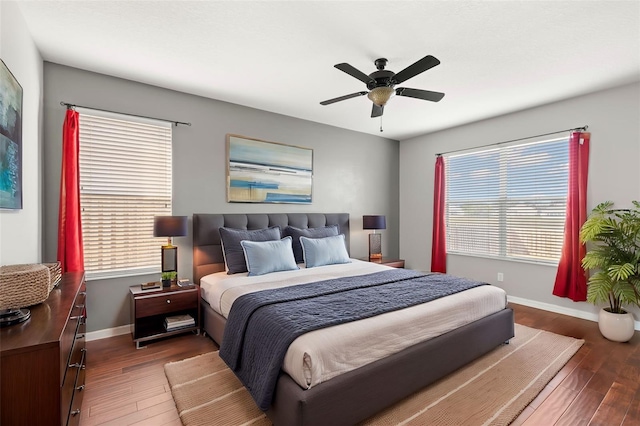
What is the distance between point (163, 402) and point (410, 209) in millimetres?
4886

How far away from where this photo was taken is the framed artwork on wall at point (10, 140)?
1.79 meters

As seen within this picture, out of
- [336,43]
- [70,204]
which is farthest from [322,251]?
[70,204]

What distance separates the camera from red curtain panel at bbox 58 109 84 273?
2.81 m

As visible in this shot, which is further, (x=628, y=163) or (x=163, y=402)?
(x=628, y=163)

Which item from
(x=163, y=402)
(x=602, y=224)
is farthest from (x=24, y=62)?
(x=602, y=224)

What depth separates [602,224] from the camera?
3180mm

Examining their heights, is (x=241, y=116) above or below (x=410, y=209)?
above

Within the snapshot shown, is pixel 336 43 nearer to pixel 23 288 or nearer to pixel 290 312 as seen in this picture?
pixel 290 312

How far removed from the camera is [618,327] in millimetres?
3053

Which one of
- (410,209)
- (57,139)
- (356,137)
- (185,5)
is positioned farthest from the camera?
(410,209)

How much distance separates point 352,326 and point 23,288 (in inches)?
69.0

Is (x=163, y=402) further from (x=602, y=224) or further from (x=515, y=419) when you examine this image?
(x=602, y=224)

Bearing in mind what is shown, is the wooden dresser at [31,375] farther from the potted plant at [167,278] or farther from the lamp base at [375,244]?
the lamp base at [375,244]

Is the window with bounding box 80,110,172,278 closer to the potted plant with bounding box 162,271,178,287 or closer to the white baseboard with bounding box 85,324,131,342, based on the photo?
the potted plant with bounding box 162,271,178,287
